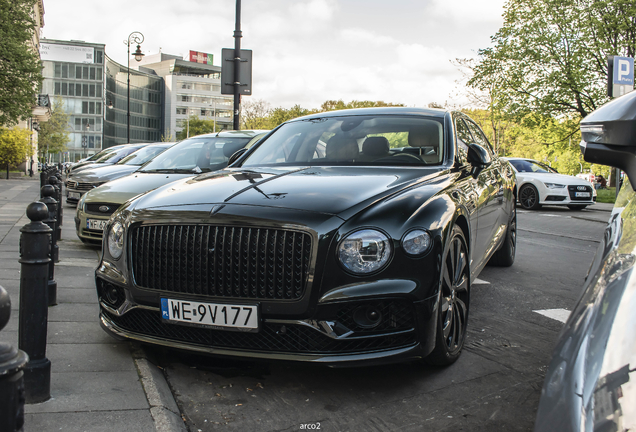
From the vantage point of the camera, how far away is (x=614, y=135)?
1.51 metres

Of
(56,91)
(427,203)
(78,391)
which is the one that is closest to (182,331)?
(78,391)

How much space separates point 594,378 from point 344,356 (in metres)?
1.93

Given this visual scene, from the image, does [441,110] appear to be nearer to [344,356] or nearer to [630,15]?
[344,356]

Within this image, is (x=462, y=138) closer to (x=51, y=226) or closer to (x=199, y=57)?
(x=51, y=226)

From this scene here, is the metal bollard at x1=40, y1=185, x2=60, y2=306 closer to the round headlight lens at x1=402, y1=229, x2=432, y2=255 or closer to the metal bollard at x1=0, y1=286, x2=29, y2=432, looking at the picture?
the round headlight lens at x1=402, y1=229, x2=432, y2=255

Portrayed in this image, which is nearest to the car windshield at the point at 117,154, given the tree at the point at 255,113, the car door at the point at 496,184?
the car door at the point at 496,184

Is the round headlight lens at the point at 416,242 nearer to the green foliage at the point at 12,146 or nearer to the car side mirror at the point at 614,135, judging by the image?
the car side mirror at the point at 614,135

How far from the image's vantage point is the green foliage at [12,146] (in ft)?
101

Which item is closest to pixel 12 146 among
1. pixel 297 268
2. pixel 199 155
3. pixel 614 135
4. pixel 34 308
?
pixel 199 155

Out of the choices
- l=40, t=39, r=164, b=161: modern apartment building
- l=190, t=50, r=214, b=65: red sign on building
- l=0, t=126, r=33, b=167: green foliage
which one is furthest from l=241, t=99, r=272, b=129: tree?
l=190, t=50, r=214, b=65: red sign on building

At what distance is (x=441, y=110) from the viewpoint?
5.06 meters

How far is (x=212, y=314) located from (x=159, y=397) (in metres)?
0.47

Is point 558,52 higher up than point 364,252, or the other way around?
point 558,52

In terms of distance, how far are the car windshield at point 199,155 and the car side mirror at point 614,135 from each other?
711 centimetres
